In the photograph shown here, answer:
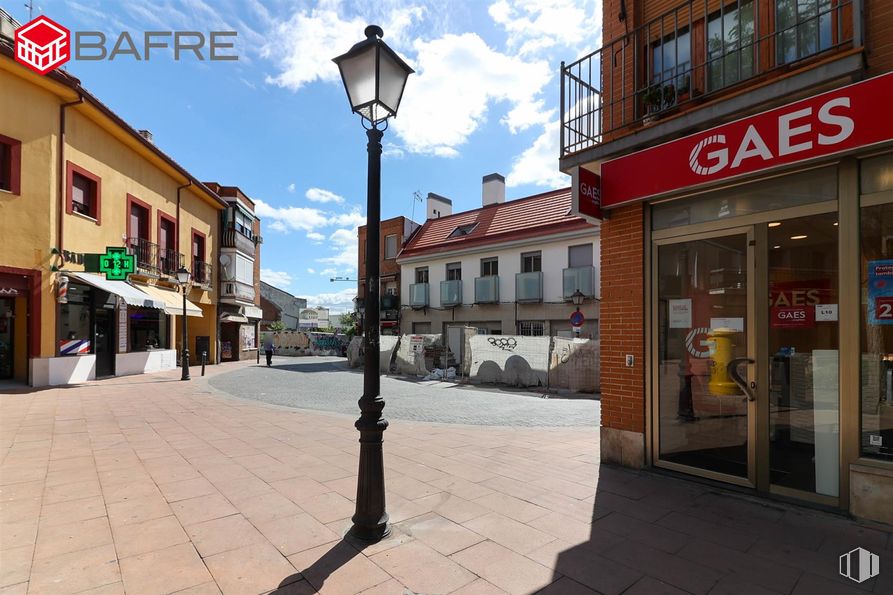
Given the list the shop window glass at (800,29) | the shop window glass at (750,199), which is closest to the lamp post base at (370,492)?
the shop window glass at (750,199)

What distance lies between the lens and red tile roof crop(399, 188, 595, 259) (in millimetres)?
23000

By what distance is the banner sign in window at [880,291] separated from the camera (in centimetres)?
392

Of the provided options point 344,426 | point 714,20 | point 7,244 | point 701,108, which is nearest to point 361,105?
point 701,108

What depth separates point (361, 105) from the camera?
3762 mm

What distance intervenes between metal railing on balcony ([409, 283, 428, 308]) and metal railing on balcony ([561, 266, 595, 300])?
29.7 ft

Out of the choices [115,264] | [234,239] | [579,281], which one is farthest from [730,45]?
[234,239]

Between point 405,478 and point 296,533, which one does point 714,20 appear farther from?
point 296,533

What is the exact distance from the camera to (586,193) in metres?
5.49

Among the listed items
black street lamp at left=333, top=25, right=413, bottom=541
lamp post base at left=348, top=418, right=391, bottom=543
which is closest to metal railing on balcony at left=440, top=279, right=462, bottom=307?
black street lamp at left=333, top=25, right=413, bottom=541

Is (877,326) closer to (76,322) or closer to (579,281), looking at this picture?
(579,281)

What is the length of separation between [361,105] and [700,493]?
4.92 metres

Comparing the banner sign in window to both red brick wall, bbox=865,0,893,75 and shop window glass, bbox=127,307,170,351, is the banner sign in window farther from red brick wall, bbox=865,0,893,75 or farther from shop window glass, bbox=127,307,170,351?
shop window glass, bbox=127,307,170,351

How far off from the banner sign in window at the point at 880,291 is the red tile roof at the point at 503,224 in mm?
17652

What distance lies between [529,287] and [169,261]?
16.6 m
